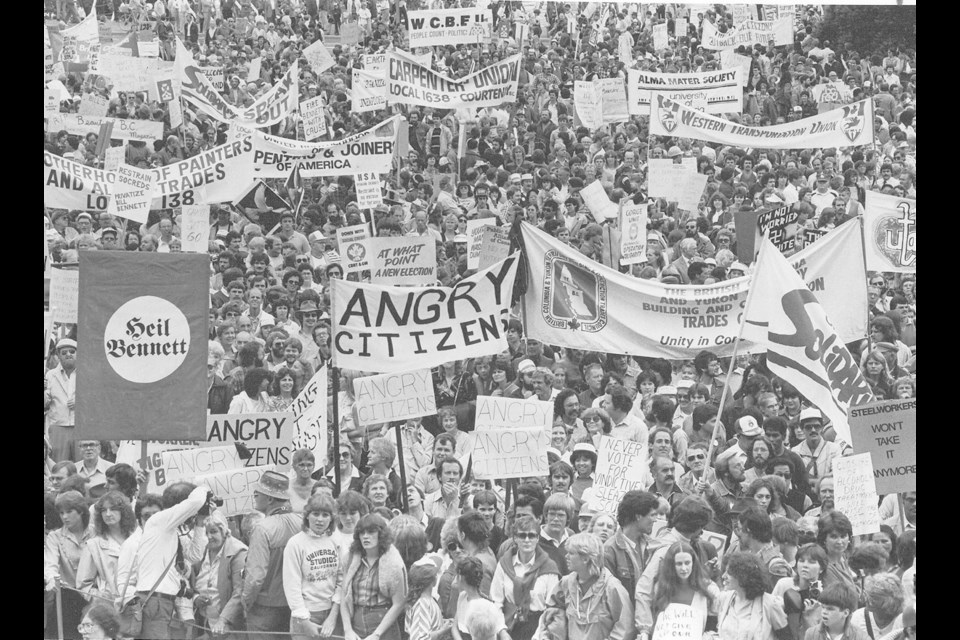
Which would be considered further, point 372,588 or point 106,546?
point 106,546

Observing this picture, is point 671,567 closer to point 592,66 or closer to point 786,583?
point 786,583

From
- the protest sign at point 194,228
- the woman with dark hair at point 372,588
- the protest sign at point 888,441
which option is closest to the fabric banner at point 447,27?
the protest sign at point 194,228

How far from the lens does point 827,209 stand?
14070mm

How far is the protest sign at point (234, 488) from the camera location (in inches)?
480

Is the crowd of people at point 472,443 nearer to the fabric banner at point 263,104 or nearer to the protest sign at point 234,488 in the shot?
the protest sign at point 234,488

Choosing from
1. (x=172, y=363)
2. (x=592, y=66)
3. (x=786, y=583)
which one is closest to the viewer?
(x=786, y=583)

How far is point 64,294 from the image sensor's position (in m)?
13.1

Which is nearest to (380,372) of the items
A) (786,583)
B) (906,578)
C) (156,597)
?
(156,597)

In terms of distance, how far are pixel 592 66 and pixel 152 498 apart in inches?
241

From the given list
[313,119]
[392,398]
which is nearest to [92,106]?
[313,119]

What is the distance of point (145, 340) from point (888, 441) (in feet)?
20.0

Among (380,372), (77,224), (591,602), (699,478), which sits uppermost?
(77,224)

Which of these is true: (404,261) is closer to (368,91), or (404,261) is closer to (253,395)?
(253,395)

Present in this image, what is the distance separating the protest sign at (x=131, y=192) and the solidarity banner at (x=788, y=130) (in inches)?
181
